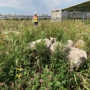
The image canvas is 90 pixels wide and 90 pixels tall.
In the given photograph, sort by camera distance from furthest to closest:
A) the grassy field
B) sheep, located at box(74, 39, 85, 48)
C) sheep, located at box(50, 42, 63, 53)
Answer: sheep, located at box(74, 39, 85, 48) → sheep, located at box(50, 42, 63, 53) → the grassy field

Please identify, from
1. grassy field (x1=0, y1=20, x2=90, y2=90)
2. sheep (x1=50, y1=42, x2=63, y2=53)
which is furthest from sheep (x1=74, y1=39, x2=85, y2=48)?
sheep (x1=50, y1=42, x2=63, y2=53)

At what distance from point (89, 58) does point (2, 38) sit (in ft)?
7.44

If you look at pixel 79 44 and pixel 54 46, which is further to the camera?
pixel 79 44

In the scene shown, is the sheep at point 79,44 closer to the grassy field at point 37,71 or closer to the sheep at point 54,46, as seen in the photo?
the grassy field at point 37,71

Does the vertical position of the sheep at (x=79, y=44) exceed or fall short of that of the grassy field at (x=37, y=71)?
it exceeds it

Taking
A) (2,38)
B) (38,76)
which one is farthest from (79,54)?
(2,38)

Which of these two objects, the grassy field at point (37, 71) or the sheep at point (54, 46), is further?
the sheep at point (54, 46)

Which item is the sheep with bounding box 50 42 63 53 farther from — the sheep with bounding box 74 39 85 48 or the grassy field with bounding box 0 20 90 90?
the sheep with bounding box 74 39 85 48

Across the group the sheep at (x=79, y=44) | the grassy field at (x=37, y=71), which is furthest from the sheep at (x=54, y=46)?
the sheep at (x=79, y=44)

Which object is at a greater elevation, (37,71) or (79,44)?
(79,44)

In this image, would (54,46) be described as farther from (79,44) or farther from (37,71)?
(79,44)

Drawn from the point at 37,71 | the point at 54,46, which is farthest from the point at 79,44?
the point at 37,71

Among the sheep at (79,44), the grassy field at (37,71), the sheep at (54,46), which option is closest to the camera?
the grassy field at (37,71)

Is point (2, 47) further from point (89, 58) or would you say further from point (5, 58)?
point (89, 58)
